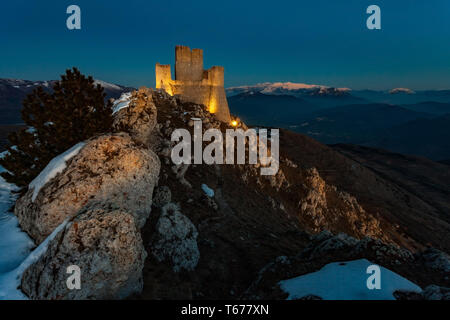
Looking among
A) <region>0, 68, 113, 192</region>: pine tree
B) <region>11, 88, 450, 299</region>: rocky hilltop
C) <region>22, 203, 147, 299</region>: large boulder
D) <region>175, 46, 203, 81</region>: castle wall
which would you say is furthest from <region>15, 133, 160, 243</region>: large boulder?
<region>175, 46, 203, 81</region>: castle wall

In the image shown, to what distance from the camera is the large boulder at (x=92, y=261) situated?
33.5ft

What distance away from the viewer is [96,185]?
1330 centimetres

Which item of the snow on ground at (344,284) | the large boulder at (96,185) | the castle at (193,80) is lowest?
the snow on ground at (344,284)

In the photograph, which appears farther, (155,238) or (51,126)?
(51,126)

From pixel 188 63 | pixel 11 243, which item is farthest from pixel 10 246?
pixel 188 63

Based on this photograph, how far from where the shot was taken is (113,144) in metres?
14.8

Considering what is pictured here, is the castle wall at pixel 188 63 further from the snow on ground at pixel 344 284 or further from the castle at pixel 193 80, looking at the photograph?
the snow on ground at pixel 344 284

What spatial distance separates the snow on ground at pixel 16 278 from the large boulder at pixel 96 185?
1.19m

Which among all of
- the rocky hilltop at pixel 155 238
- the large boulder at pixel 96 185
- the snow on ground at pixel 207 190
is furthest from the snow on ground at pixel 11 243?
the snow on ground at pixel 207 190

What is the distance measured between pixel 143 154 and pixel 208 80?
39408 mm

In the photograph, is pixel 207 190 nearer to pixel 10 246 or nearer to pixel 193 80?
pixel 10 246

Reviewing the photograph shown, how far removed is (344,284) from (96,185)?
44.8 feet
